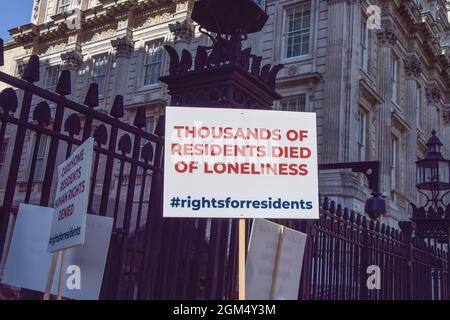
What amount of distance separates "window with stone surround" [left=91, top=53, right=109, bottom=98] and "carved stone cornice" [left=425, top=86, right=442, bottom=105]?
52.9ft

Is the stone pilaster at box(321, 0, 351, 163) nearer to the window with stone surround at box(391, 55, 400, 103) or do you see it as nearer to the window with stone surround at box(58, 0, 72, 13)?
the window with stone surround at box(391, 55, 400, 103)

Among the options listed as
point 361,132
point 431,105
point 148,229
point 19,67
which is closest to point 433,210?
point 148,229

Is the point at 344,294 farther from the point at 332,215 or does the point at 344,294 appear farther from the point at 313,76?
the point at 313,76

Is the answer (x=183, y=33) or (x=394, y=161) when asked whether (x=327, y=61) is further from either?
(x=183, y=33)

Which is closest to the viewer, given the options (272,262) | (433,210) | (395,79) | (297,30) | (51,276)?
(51,276)

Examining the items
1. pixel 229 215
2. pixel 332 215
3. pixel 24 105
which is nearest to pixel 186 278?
pixel 229 215

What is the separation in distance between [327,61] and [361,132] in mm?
3103

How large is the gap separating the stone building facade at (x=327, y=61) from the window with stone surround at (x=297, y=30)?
0.04 meters

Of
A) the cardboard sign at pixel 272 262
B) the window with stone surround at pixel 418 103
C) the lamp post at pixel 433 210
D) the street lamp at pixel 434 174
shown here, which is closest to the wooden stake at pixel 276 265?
the cardboard sign at pixel 272 262

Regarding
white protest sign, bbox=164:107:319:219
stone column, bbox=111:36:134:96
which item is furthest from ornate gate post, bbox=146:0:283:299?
stone column, bbox=111:36:134:96

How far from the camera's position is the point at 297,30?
21.6 metres

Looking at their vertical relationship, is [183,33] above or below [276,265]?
above

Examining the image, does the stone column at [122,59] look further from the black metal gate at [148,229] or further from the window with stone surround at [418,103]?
the black metal gate at [148,229]

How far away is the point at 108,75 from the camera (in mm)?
27453
